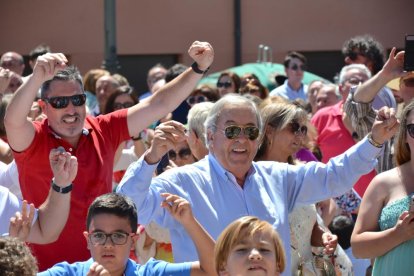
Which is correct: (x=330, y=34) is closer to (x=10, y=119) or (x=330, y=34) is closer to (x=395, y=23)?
(x=395, y=23)

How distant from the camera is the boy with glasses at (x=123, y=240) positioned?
4.68m

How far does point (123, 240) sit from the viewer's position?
187 inches

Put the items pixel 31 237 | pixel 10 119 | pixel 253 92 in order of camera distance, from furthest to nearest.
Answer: pixel 253 92
pixel 10 119
pixel 31 237

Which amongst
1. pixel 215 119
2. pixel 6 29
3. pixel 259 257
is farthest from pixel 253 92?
pixel 6 29

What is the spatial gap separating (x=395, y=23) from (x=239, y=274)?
1620 centimetres

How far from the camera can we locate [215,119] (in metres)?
5.44

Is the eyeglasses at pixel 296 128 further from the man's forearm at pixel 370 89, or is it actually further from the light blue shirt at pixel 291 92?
the light blue shirt at pixel 291 92

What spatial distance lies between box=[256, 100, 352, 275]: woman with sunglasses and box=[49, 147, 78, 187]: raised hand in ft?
4.54

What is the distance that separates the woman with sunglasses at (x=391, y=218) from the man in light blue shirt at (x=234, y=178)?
134 millimetres

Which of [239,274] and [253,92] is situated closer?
[239,274]

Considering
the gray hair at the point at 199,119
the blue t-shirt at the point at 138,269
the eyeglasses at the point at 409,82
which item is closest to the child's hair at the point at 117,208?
the blue t-shirt at the point at 138,269

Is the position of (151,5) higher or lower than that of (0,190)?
higher

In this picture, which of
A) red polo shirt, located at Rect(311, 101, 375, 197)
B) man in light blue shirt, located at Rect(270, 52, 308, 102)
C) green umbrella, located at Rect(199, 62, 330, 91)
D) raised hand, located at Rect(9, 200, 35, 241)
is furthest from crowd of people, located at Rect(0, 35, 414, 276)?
green umbrella, located at Rect(199, 62, 330, 91)

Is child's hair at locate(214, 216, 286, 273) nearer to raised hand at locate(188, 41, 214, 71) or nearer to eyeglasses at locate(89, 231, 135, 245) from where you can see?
eyeglasses at locate(89, 231, 135, 245)
